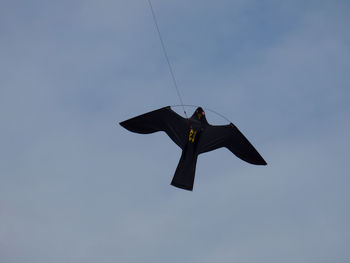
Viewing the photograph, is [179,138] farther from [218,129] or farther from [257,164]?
[257,164]

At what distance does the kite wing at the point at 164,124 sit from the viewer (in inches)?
603

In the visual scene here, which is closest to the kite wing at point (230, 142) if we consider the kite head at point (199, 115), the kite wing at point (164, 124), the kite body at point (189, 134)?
the kite body at point (189, 134)

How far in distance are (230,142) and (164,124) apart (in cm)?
256

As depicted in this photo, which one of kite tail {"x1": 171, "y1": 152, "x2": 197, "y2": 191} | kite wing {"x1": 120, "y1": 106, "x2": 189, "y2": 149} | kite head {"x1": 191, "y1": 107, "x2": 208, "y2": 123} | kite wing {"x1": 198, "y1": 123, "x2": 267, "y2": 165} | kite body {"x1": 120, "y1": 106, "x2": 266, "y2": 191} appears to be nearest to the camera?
kite tail {"x1": 171, "y1": 152, "x2": 197, "y2": 191}

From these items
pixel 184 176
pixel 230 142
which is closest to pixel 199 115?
pixel 230 142

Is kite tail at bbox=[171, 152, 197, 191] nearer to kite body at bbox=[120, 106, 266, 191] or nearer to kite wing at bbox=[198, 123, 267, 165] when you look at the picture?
kite body at bbox=[120, 106, 266, 191]

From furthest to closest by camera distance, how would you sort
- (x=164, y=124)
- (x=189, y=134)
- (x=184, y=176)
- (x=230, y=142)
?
(x=230, y=142)
(x=164, y=124)
(x=189, y=134)
(x=184, y=176)

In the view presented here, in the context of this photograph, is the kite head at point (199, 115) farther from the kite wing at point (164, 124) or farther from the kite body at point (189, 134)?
the kite wing at point (164, 124)

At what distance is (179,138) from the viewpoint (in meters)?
15.4

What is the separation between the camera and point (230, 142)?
15.9 metres

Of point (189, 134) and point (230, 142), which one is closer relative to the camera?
point (189, 134)

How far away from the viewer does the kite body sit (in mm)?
15102

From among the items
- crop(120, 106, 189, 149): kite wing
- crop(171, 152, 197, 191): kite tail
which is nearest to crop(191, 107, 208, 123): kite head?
crop(120, 106, 189, 149): kite wing

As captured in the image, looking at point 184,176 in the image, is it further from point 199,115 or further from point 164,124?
point 199,115
